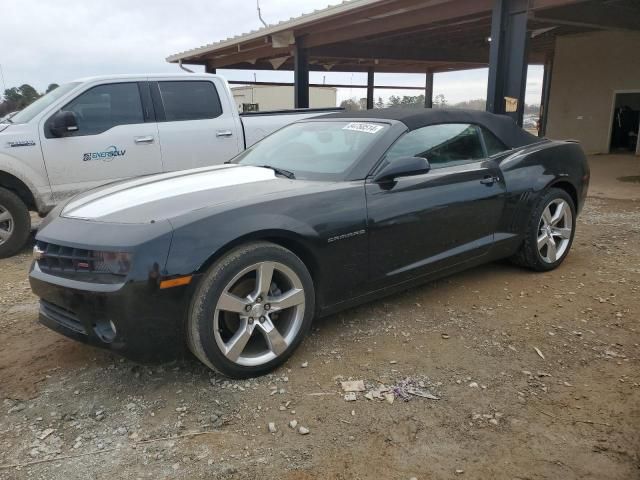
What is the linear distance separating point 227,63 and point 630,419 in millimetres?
17722

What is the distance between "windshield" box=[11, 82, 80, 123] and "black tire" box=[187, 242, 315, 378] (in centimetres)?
428

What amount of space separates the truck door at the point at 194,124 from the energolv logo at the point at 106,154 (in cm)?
52

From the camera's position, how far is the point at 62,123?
573 centimetres

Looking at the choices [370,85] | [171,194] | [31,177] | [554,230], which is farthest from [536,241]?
[370,85]

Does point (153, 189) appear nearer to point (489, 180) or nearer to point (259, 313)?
point (259, 313)

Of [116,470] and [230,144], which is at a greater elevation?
[230,144]

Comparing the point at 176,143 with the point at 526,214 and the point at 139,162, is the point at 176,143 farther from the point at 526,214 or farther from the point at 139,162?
the point at 526,214

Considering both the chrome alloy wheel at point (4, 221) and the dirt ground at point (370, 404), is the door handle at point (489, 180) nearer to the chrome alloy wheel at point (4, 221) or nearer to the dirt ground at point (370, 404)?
the dirt ground at point (370, 404)

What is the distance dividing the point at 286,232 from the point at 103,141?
394 centimetres

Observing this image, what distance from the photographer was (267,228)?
116 inches

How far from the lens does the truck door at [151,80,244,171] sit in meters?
6.42

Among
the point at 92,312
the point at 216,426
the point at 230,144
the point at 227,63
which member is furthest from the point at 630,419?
the point at 227,63

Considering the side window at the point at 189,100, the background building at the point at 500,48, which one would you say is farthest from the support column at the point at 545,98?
the side window at the point at 189,100

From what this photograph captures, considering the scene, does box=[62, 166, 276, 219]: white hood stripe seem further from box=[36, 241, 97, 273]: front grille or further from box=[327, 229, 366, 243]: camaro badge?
box=[327, 229, 366, 243]: camaro badge
